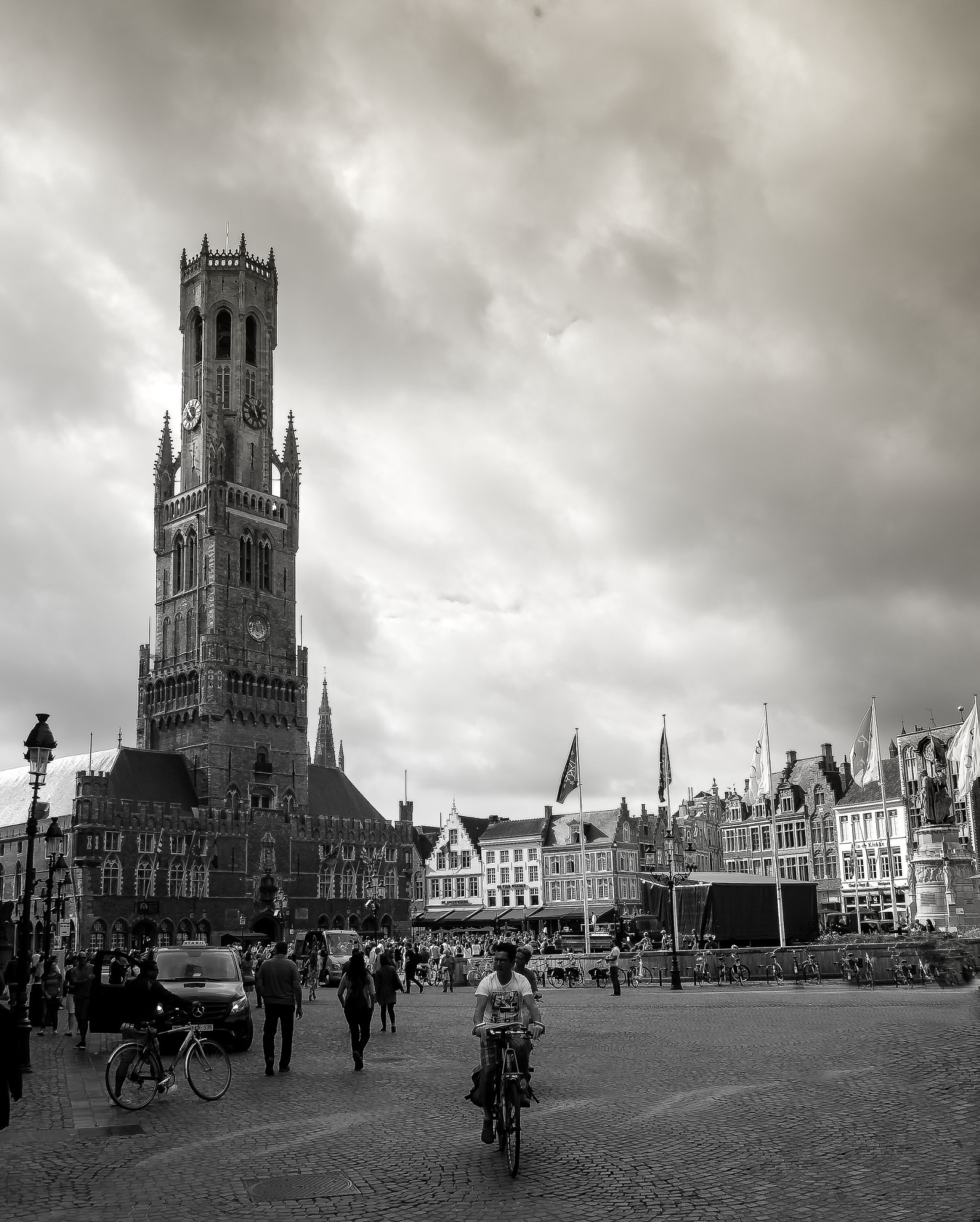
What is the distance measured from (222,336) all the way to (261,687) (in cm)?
3088

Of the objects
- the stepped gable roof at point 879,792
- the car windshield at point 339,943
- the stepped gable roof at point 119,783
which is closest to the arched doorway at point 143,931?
the stepped gable roof at point 119,783

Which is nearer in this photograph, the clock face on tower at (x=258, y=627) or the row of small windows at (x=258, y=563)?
the clock face on tower at (x=258, y=627)

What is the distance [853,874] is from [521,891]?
26.9m

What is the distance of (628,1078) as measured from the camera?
50.5ft

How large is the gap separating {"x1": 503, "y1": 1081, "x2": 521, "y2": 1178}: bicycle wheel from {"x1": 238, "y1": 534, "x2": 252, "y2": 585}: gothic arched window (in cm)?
8152

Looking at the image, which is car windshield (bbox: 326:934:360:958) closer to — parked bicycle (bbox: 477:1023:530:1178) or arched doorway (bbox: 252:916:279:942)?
arched doorway (bbox: 252:916:279:942)

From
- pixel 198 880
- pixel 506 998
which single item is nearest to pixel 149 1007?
pixel 506 998

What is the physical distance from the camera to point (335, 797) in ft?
308

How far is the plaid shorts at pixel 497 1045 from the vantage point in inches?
406

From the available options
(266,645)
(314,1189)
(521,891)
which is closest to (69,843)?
(266,645)

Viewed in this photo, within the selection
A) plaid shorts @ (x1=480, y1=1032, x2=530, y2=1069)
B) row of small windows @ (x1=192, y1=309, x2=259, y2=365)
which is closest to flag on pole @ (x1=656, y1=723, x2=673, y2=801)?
plaid shorts @ (x1=480, y1=1032, x2=530, y2=1069)

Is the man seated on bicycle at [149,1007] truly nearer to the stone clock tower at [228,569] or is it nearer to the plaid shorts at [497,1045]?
the plaid shorts at [497,1045]

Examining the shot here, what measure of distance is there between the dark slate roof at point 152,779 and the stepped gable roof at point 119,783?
40mm

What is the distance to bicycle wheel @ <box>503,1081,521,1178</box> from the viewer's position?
9578 mm
